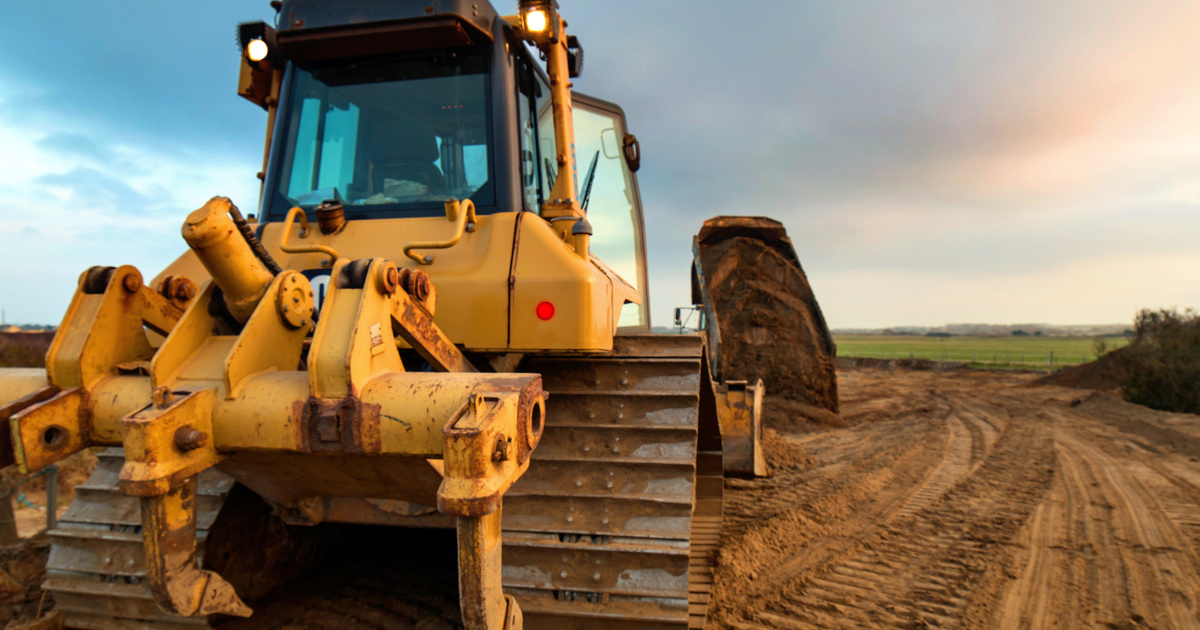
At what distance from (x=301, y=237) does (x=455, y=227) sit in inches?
31.0

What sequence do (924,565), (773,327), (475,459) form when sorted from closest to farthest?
(475,459) → (924,565) → (773,327)

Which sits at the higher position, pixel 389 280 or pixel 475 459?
pixel 389 280

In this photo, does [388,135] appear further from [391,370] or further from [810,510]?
[810,510]

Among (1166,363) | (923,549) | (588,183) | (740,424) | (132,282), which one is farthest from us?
(1166,363)

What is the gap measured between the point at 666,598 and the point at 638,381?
3.06ft

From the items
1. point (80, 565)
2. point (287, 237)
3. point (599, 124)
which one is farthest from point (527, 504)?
point (599, 124)

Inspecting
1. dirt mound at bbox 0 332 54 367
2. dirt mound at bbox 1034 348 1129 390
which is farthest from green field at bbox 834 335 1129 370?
dirt mound at bbox 0 332 54 367

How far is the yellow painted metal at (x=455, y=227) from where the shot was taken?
8.79 feet

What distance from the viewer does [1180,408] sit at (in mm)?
12445

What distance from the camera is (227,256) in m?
1.95

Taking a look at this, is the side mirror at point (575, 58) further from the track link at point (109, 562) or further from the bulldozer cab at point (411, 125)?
the track link at point (109, 562)

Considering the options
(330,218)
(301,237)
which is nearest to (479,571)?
(330,218)

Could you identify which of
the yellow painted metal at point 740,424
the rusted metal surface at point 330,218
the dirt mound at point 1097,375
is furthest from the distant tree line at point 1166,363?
the rusted metal surface at point 330,218

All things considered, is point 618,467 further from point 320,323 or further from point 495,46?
point 495,46
